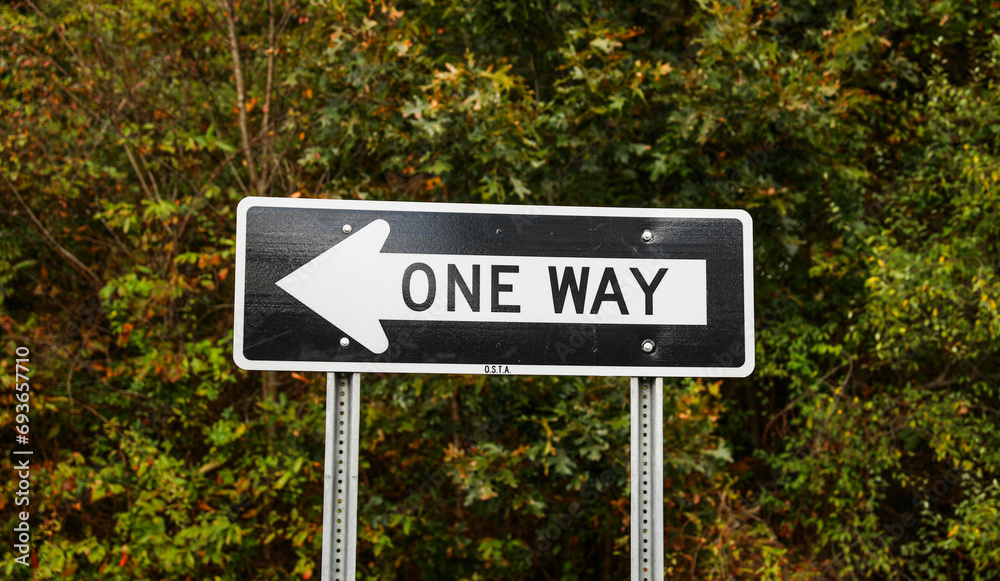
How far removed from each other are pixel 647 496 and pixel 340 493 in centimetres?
60

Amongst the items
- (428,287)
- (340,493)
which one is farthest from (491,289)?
(340,493)

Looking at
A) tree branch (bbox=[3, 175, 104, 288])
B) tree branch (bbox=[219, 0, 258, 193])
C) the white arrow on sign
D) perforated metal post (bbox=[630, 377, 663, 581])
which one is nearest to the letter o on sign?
the white arrow on sign

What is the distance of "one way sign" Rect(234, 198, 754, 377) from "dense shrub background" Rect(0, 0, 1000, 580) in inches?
104

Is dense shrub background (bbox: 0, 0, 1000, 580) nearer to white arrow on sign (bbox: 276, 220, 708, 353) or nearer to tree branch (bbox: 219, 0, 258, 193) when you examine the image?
tree branch (bbox: 219, 0, 258, 193)

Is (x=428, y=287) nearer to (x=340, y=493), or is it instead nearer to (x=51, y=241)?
(x=340, y=493)

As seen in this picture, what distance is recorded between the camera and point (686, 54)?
17.6 ft

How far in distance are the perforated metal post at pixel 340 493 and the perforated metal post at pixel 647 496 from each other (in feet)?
1.79

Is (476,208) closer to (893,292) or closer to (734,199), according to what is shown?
(734,199)

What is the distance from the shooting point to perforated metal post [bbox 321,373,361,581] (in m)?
1.39

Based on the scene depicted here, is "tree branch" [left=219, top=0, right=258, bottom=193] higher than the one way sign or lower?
higher

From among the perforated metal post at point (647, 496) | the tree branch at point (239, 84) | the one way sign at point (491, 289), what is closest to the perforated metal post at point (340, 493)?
the one way sign at point (491, 289)

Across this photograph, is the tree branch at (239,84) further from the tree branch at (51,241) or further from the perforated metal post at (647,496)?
the perforated metal post at (647,496)

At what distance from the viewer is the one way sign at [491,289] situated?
1529 mm

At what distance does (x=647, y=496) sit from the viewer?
146 centimetres
